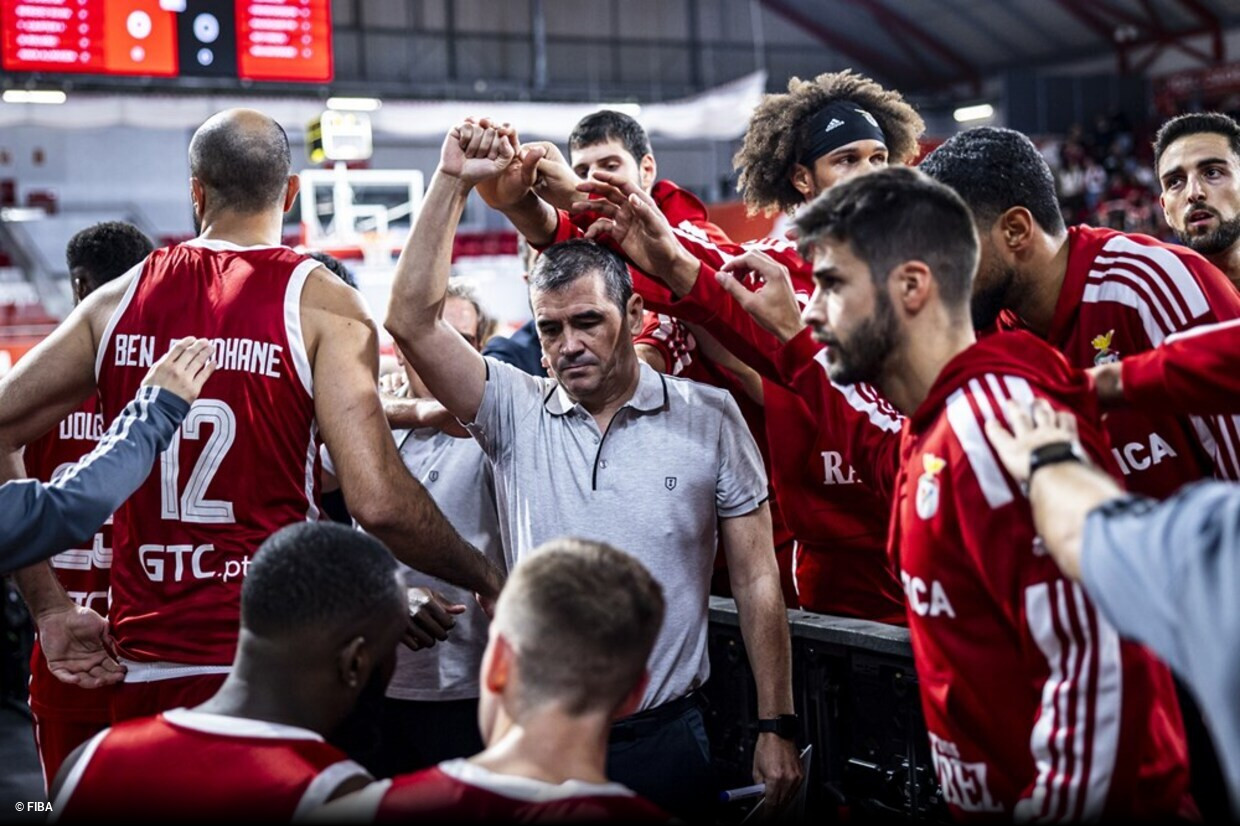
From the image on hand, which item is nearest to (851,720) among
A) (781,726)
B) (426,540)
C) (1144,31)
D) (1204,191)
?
(781,726)

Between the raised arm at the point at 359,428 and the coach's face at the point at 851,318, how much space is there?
4.11 ft

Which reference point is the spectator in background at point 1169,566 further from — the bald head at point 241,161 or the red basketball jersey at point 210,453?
the bald head at point 241,161

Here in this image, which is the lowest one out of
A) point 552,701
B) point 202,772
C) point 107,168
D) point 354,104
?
point 202,772

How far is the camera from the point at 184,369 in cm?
285

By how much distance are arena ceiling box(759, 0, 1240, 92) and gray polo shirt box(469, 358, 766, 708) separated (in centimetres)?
2216

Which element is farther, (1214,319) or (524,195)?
(524,195)

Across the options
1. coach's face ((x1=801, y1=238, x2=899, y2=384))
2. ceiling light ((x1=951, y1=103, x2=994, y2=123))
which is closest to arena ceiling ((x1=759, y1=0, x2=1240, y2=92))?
ceiling light ((x1=951, y1=103, x2=994, y2=123))

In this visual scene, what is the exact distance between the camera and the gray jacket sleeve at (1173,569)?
4.79 feet

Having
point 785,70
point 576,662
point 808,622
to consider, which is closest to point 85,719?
point 808,622

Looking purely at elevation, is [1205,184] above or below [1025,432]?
above

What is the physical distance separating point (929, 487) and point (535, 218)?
1821 mm

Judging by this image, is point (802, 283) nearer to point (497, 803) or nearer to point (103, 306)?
point (103, 306)

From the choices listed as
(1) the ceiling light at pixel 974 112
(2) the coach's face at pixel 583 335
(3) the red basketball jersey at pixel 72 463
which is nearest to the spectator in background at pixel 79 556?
(3) the red basketball jersey at pixel 72 463

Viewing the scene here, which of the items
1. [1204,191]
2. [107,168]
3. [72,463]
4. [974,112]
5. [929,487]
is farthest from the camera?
[974,112]
